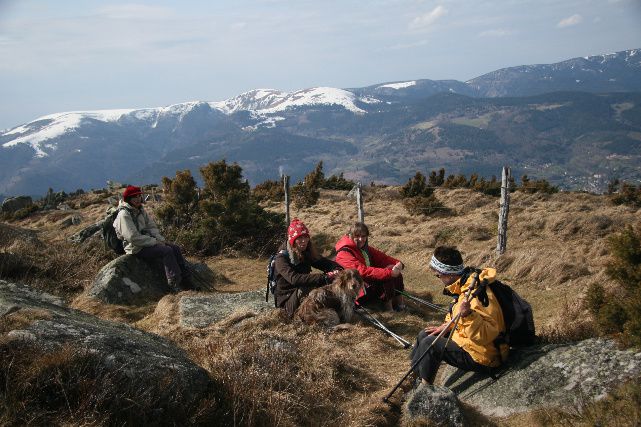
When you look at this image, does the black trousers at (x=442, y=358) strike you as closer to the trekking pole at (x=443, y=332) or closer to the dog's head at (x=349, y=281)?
the trekking pole at (x=443, y=332)

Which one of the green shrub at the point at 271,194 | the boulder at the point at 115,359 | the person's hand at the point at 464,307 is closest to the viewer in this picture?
the boulder at the point at 115,359

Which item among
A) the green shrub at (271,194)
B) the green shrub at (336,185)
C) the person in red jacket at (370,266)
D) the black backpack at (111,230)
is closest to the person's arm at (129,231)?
the black backpack at (111,230)

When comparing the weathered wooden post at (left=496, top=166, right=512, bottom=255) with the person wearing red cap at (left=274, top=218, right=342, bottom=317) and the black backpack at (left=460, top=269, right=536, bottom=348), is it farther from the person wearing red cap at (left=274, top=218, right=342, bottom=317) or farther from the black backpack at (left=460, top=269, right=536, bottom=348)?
the black backpack at (left=460, top=269, right=536, bottom=348)

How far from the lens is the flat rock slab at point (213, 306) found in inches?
251

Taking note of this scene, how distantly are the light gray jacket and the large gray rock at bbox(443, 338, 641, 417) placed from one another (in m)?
5.87

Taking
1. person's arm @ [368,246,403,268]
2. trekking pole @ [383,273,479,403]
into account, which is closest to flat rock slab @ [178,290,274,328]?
person's arm @ [368,246,403,268]

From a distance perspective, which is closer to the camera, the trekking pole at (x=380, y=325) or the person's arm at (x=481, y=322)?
the person's arm at (x=481, y=322)

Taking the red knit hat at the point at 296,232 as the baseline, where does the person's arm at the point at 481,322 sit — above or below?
below

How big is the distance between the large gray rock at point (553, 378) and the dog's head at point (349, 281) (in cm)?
201

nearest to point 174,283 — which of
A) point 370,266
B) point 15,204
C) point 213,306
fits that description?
point 213,306

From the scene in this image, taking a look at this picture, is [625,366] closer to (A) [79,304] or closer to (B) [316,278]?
(B) [316,278]

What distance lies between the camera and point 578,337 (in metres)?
4.54

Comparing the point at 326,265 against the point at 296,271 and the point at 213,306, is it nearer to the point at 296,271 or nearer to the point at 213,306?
the point at 296,271

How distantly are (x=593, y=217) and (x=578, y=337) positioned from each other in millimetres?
8822
